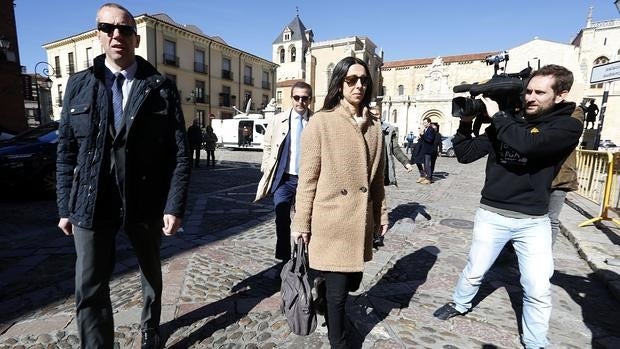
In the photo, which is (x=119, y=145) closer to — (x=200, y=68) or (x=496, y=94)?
(x=496, y=94)

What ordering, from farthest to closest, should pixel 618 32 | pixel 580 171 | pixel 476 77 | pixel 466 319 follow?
1. pixel 476 77
2. pixel 618 32
3. pixel 580 171
4. pixel 466 319

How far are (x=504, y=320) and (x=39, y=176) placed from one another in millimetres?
7892

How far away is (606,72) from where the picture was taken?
4203mm

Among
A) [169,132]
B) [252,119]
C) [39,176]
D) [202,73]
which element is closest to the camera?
[169,132]

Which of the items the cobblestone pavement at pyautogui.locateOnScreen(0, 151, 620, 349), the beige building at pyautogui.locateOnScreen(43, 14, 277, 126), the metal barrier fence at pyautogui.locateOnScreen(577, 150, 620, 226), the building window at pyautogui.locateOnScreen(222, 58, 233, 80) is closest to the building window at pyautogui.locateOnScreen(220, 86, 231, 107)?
the beige building at pyautogui.locateOnScreen(43, 14, 277, 126)

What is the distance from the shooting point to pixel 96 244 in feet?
5.98

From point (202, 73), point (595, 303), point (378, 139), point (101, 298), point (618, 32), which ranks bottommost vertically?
point (595, 303)

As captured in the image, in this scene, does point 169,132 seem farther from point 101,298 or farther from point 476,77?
point 476,77

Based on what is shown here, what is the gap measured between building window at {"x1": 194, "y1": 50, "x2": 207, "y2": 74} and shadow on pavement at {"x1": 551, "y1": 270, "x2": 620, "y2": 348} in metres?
35.3

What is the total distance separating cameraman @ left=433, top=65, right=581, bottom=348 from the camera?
196 cm

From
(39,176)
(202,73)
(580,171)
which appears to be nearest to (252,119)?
(202,73)

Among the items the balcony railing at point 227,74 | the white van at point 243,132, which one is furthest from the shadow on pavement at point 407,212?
the balcony railing at point 227,74

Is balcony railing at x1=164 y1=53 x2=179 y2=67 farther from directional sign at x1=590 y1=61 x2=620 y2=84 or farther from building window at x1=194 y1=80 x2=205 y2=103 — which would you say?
directional sign at x1=590 y1=61 x2=620 y2=84

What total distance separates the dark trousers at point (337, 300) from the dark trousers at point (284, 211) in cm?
125
